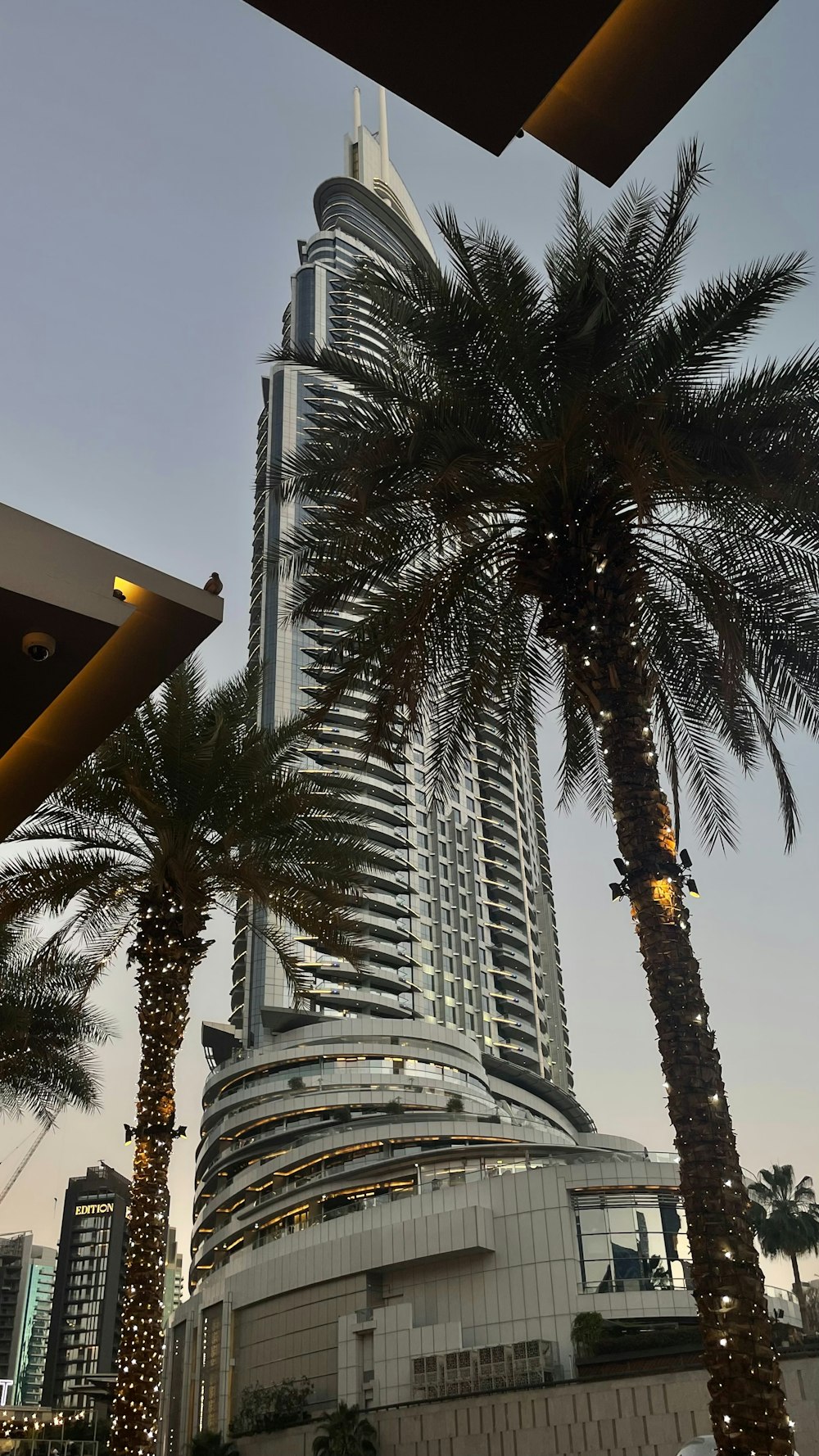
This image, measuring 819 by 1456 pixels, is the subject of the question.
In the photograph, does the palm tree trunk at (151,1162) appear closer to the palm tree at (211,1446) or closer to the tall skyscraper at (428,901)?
the palm tree at (211,1446)

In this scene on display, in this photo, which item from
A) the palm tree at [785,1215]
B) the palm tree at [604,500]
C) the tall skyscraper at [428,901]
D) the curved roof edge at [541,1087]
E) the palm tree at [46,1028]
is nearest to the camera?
the palm tree at [604,500]

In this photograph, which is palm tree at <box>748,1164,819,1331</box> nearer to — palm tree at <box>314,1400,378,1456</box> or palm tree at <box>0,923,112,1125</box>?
palm tree at <box>314,1400,378,1456</box>

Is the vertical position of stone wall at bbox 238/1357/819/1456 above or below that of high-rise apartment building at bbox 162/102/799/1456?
below

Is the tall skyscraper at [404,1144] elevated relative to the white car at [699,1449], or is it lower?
elevated

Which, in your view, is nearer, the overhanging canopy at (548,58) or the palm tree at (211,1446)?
the overhanging canopy at (548,58)

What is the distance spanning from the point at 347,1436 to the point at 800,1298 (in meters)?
19.7

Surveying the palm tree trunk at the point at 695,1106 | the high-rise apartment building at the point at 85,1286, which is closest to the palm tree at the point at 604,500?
the palm tree trunk at the point at 695,1106

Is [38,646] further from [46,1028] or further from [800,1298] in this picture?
[800,1298]

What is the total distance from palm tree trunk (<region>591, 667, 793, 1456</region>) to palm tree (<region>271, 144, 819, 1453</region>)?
0.10 ft

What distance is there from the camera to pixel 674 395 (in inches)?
482

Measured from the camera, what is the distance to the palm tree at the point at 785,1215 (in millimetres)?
57625

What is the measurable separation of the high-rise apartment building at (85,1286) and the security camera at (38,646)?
521 ft

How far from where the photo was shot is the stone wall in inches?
1106

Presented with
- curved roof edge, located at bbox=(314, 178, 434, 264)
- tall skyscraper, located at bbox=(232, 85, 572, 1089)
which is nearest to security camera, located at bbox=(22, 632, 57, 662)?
tall skyscraper, located at bbox=(232, 85, 572, 1089)
